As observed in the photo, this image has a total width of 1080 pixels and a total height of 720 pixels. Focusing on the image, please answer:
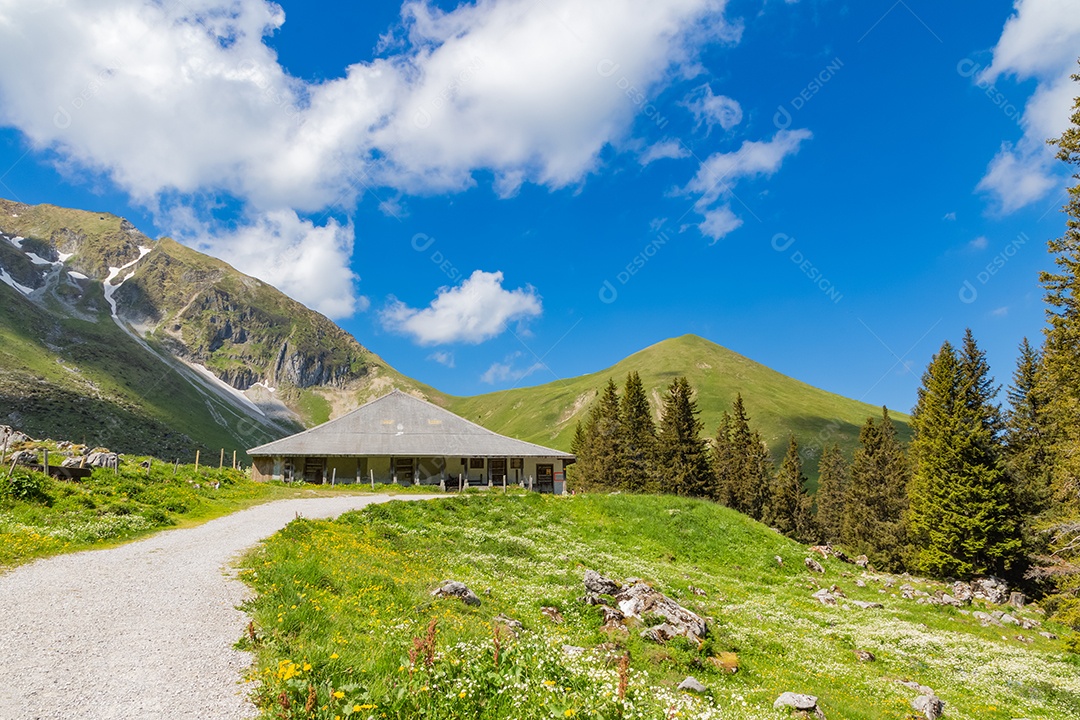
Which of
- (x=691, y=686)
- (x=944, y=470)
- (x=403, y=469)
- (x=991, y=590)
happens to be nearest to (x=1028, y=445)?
(x=944, y=470)

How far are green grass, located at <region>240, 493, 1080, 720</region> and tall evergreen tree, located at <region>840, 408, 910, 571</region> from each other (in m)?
19.1

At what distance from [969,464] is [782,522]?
37788mm

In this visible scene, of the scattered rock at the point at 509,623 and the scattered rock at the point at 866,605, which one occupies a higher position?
the scattered rock at the point at 509,623

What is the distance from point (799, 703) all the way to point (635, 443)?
165ft

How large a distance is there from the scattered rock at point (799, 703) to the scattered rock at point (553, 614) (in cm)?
556

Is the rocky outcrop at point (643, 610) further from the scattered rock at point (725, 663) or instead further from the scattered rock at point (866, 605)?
the scattered rock at point (866, 605)

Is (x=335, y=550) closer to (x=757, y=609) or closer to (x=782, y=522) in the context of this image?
(x=757, y=609)

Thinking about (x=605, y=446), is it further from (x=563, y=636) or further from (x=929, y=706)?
(x=929, y=706)

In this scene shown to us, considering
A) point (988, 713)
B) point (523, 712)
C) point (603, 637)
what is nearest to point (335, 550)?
point (603, 637)

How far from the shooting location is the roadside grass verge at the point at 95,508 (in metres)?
14.9

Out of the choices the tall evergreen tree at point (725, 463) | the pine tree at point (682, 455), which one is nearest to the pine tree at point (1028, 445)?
the pine tree at point (682, 455)

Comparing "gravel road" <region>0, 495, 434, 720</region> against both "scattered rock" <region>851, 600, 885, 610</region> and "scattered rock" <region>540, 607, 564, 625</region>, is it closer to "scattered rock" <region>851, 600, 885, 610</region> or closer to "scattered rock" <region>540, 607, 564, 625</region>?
"scattered rock" <region>540, 607, 564, 625</region>

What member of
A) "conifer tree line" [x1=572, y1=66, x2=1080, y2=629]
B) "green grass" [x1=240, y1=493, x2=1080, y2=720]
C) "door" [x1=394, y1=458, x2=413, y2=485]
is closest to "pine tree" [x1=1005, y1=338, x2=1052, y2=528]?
"conifer tree line" [x1=572, y1=66, x2=1080, y2=629]

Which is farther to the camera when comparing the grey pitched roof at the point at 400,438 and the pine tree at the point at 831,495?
the pine tree at the point at 831,495
